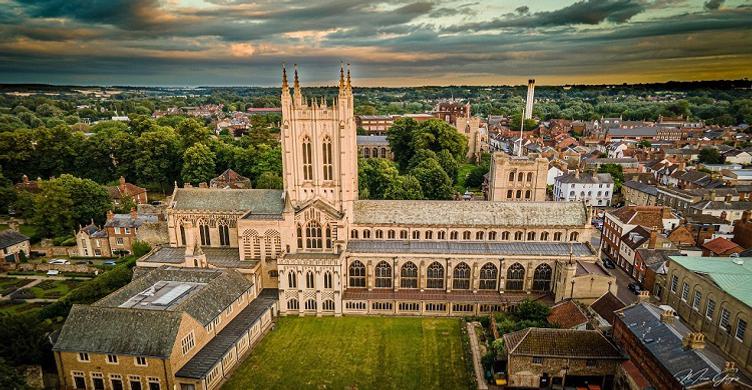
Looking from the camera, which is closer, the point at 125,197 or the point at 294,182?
the point at 294,182

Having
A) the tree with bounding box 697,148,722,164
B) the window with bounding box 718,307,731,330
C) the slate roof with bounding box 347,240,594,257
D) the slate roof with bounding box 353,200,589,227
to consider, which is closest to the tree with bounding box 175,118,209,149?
the slate roof with bounding box 353,200,589,227

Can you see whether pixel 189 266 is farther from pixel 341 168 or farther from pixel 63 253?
pixel 63 253

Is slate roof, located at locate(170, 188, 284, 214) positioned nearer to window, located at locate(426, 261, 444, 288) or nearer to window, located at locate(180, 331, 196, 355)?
window, located at locate(180, 331, 196, 355)

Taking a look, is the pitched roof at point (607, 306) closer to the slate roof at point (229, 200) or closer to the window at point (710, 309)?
the window at point (710, 309)

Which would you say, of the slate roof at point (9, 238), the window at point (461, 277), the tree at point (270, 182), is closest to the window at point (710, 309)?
the window at point (461, 277)

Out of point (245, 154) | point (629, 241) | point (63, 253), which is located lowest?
point (63, 253)

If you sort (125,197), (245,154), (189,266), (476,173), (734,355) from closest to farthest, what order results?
(734,355), (189,266), (125,197), (245,154), (476,173)

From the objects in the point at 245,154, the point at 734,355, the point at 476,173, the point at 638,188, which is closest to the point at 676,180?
the point at 638,188
